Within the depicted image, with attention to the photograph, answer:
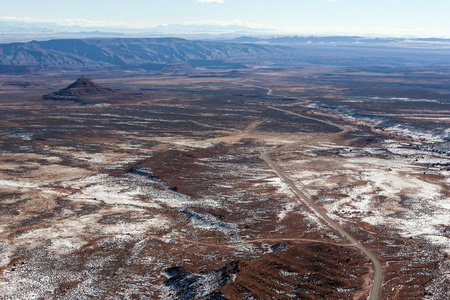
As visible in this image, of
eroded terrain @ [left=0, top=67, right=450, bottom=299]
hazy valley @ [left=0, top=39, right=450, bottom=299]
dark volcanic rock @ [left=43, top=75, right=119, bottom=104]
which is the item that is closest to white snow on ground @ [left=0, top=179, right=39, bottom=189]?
eroded terrain @ [left=0, top=67, right=450, bottom=299]

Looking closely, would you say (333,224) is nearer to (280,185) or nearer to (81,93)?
(280,185)

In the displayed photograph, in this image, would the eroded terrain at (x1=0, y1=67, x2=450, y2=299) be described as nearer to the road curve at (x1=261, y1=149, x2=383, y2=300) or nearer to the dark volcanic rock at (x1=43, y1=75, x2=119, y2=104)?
the road curve at (x1=261, y1=149, x2=383, y2=300)

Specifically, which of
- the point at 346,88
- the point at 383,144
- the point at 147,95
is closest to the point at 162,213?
the point at 383,144

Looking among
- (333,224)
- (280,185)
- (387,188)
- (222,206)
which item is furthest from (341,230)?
(387,188)

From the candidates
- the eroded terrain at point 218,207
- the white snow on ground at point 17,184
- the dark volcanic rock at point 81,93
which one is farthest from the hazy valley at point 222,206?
the dark volcanic rock at point 81,93

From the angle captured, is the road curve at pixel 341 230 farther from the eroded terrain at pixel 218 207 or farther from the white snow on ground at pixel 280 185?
the white snow on ground at pixel 280 185

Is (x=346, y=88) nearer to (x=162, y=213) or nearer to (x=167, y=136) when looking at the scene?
(x=167, y=136)
